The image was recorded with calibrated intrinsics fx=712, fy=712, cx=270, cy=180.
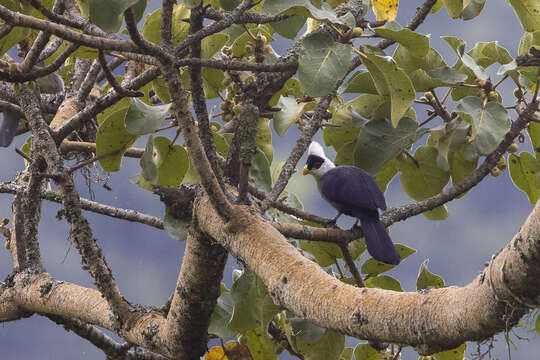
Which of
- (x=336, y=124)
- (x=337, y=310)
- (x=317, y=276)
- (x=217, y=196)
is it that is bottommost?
(x=337, y=310)

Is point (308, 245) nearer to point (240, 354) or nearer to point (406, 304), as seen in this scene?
point (240, 354)

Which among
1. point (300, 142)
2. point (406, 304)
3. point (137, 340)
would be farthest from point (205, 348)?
point (406, 304)

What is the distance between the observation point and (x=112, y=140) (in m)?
2.31

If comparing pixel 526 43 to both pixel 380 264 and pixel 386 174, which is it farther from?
pixel 380 264

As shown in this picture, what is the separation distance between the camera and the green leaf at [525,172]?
2661 mm

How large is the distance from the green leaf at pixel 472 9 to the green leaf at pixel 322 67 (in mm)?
796

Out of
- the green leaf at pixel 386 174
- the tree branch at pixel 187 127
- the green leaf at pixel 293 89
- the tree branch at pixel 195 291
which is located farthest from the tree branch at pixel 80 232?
the green leaf at pixel 386 174

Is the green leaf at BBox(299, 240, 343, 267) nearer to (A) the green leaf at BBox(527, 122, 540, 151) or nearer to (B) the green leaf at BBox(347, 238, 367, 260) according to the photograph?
(B) the green leaf at BBox(347, 238, 367, 260)

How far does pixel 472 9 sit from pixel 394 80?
2.37 ft

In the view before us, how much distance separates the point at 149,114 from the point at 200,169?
1.11 ft

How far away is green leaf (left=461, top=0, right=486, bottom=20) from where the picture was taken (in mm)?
2525

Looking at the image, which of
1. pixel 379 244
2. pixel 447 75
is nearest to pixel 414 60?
pixel 447 75

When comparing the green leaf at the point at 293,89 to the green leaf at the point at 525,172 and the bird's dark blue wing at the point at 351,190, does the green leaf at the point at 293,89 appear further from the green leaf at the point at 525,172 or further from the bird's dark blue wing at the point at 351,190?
the green leaf at the point at 525,172

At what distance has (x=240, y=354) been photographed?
268 centimetres
